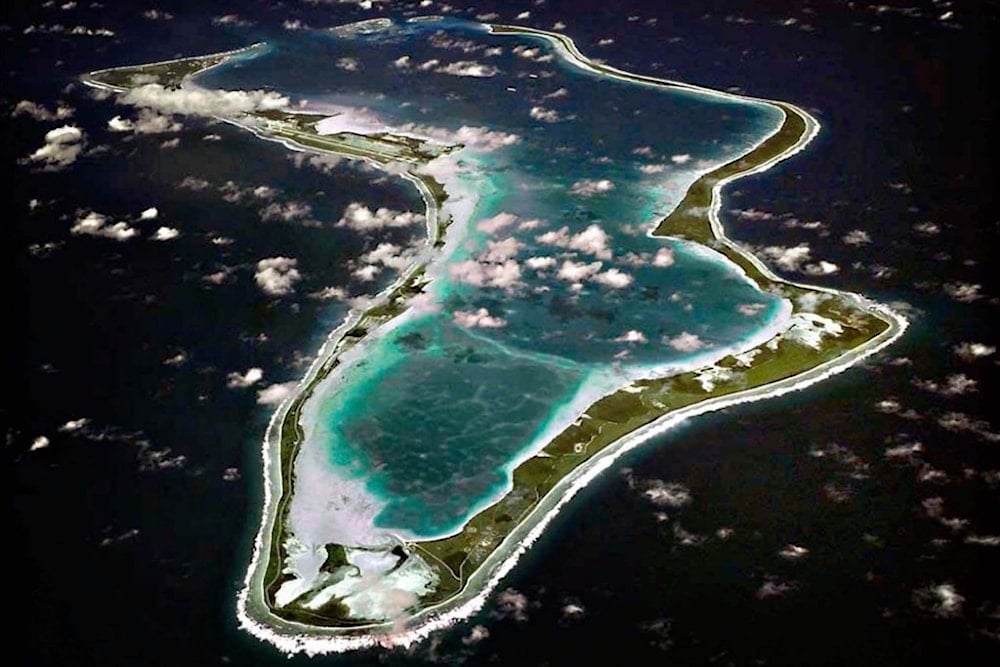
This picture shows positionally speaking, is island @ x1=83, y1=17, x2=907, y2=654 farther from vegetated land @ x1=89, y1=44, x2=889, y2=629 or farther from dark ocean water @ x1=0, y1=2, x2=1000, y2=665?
dark ocean water @ x1=0, y1=2, x2=1000, y2=665

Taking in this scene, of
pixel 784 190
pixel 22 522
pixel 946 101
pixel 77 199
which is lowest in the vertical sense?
pixel 22 522

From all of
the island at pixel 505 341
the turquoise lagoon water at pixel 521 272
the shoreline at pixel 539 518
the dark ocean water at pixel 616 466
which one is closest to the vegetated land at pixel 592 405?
the island at pixel 505 341

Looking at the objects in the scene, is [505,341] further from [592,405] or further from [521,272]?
[592,405]

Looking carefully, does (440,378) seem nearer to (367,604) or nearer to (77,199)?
(367,604)

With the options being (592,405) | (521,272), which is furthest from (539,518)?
(521,272)

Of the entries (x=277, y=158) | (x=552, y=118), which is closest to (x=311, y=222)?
(x=277, y=158)

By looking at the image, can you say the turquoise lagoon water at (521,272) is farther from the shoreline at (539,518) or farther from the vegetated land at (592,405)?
the shoreline at (539,518)
